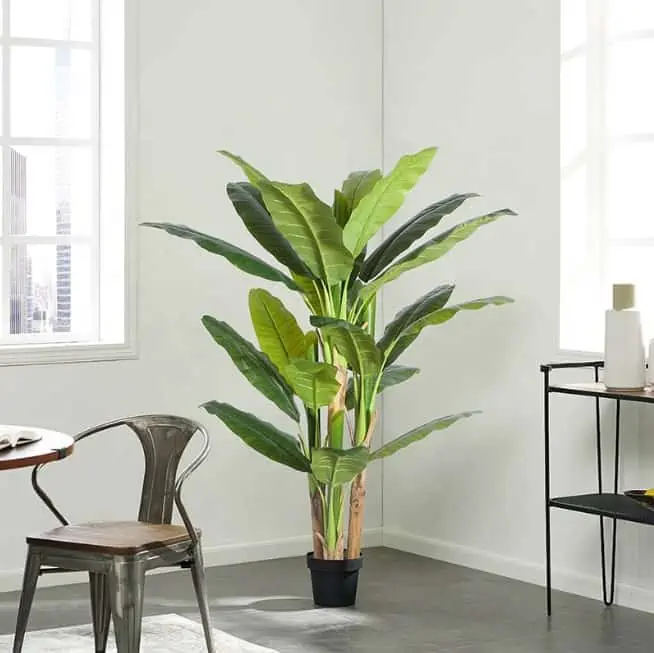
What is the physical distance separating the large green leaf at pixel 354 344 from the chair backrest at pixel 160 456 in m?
0.66

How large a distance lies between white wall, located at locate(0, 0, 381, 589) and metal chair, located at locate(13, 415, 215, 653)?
1.36m

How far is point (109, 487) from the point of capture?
217 inches

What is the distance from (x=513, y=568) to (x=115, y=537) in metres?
2.20

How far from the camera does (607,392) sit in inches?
179

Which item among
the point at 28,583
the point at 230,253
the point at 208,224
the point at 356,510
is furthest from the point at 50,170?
the point at 28,583

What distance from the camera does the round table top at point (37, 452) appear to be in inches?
130

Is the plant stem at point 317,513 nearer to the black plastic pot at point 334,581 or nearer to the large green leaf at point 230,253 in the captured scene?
the black plastic pot at point 334,581

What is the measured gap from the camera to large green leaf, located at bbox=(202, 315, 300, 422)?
4871 millimetres

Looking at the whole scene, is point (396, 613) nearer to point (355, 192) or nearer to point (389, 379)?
point (389, 379)

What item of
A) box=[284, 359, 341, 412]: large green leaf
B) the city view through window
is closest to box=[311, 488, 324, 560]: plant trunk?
box=[284, 359, 341, 412]: large green leaf

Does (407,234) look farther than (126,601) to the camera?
Yes

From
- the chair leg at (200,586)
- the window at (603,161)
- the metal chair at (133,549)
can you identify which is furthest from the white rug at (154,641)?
the window at (603,161)

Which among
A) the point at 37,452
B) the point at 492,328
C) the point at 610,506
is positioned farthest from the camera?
the point at 492,328

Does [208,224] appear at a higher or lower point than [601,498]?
higher
